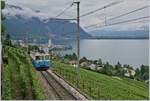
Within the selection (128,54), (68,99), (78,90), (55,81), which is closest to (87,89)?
(78,90)

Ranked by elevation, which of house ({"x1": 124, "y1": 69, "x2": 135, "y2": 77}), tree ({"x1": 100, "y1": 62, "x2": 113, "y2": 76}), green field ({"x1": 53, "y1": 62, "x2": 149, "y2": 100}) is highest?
green field ({"x1": 53, "y1": 62, "x2": 149, "y2": 100})

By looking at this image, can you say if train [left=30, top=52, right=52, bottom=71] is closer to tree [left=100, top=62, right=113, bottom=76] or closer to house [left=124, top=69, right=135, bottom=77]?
tree [left=100, top=62, right=113, bottom=76]

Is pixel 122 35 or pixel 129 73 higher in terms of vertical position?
Answer: pixel 122 35

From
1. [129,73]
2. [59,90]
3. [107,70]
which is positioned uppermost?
[59,90]

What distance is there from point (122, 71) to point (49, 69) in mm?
33604

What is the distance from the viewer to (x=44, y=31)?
248ft

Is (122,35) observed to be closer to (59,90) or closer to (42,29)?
(59,90)

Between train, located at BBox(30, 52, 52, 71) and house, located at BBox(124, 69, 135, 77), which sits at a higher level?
train, located at BBox(30, 52, 52, 71)

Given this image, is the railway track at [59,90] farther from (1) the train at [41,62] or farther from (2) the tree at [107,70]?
(2) the tree at [107,70]

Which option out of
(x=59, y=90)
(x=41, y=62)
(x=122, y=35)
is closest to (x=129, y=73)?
(x=122, y=35)

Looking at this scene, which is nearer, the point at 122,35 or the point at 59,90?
the point at 59,90

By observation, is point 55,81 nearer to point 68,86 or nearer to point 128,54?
point 68,86

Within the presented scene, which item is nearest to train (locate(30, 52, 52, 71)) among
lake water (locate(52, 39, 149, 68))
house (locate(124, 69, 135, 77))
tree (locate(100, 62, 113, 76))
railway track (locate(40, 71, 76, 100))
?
railway track (locate(40, 71, 76, 100))

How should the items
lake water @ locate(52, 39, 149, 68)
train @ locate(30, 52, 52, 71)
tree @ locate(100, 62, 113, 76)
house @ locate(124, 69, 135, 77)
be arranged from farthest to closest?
lake water @ locate(52, 39, 149, 68) < house @ locate(124, 69, 135, 77) < tree @ locate(100, 62, 113, 76) < train @ locate(30, 52, 52, 71)
